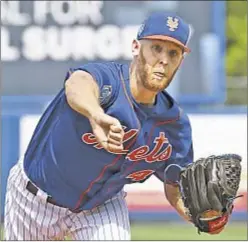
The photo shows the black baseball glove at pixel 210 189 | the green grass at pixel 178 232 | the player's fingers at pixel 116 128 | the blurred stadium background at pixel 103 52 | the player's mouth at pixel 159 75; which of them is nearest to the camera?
the player's fingers at pixel 116 128

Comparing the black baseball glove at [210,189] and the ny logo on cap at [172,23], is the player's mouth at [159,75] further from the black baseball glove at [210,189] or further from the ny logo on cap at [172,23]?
the black baseball glove at [210,189]

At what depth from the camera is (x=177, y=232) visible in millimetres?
7766

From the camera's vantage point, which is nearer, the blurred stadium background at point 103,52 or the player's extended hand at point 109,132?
the player's extended hand at point 109,132

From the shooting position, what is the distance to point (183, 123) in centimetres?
388

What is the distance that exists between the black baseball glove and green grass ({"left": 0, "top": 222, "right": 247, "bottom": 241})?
10.8ft

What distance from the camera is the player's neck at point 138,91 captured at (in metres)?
3.71

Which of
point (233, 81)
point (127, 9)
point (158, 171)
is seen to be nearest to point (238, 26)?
point (233, 81)

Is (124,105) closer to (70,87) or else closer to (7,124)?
(70,87)

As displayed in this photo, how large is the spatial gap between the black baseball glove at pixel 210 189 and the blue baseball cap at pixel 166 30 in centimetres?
49

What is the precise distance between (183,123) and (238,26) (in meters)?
12.1

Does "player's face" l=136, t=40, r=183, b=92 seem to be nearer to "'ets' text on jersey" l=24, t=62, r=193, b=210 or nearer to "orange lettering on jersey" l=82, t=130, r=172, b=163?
"'ets' text on jersey" l=24, t=62, r=193, b=210

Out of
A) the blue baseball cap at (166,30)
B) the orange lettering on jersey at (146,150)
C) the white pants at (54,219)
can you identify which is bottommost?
the white pants at (54,219)

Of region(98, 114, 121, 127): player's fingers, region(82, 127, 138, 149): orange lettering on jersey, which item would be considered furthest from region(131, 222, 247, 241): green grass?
region(98, 114, 121, 127): player's fingers

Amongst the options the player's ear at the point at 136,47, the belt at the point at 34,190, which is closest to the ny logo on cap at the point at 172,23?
the player's ear at the point at 136,47
